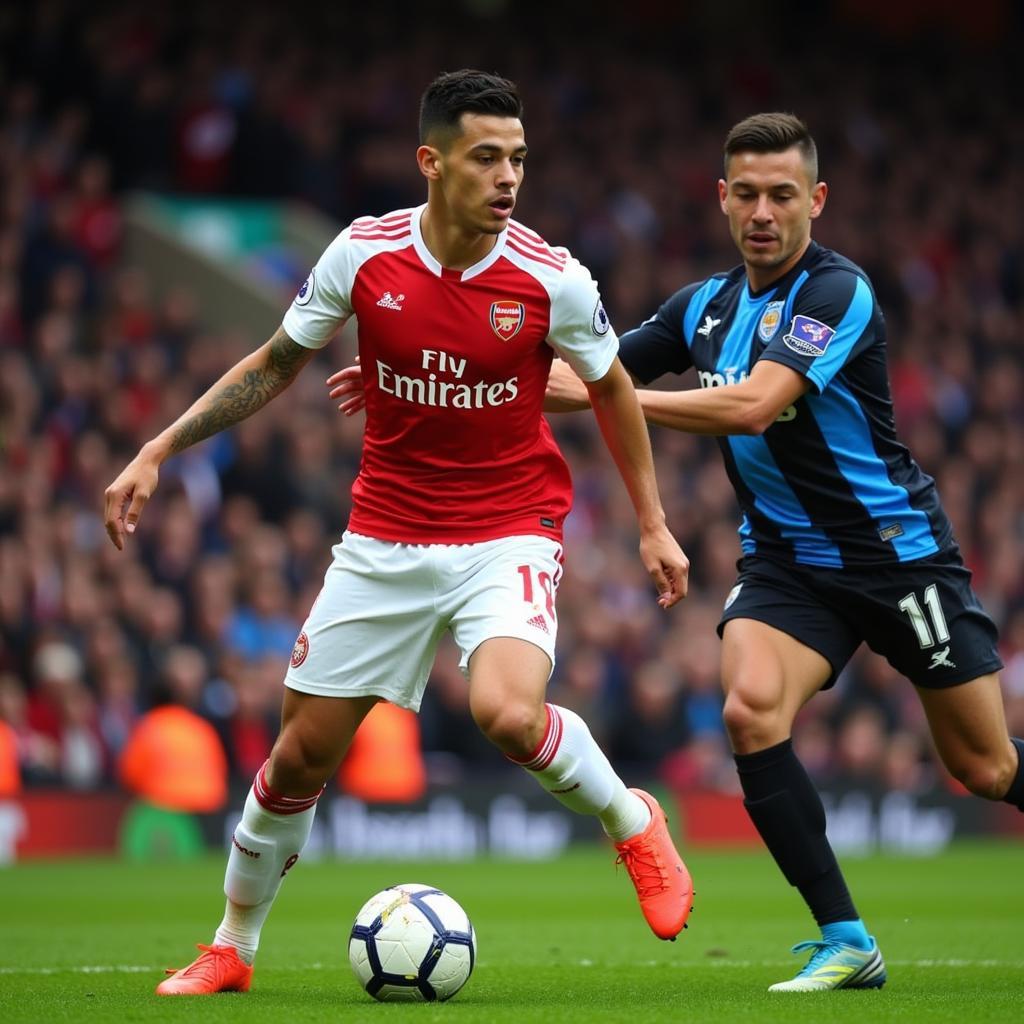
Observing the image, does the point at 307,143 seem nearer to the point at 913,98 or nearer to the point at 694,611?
the point at 694,611

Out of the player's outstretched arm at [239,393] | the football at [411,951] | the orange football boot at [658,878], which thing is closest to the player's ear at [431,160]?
the player's outstretched arm at [239,393]

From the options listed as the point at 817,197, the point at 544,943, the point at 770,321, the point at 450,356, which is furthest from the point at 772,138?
the point at 544,943

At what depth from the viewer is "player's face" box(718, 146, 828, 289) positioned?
6539mm

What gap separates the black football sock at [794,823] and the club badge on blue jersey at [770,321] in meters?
1.34

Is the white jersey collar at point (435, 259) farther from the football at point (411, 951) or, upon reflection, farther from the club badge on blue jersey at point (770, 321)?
the football at point (411, 951)

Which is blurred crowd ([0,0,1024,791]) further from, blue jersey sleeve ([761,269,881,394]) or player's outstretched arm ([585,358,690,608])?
blue jersey sleeve ([761,269,881,394])

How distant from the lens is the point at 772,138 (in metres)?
6.54

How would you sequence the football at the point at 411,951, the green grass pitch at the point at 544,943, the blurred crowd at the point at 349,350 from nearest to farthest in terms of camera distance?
the green grass pitch at the point at 544,943 < the football at the point at 411,951 < the blurred crowd at the point at 349,350

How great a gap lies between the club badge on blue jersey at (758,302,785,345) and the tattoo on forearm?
4.96 ft

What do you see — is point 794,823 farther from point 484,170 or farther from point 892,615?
point 484,170

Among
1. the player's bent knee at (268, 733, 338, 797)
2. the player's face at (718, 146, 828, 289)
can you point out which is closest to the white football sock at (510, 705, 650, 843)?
the player's bent knee at (268, 733, 338, 797)

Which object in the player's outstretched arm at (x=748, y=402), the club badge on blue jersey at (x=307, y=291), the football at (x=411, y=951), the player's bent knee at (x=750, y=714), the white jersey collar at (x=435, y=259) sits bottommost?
the football at (x=411, y=951)

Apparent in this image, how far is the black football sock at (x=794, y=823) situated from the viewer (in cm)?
644

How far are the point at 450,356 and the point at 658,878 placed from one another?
176 cm
